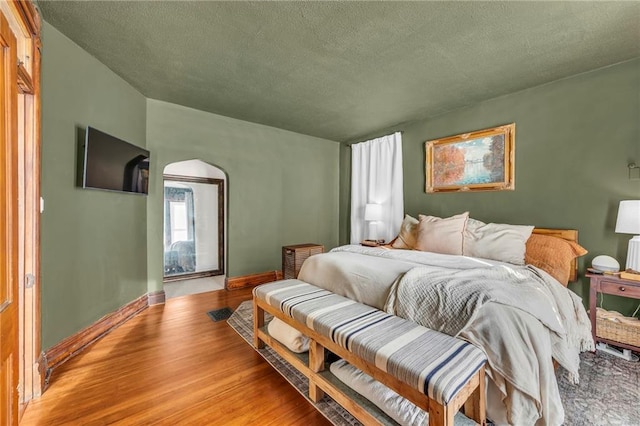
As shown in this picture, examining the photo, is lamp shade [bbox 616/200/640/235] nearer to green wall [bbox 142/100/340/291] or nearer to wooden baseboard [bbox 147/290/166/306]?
green wall [bbox 142/100/340/291]

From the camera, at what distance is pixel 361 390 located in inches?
58.8

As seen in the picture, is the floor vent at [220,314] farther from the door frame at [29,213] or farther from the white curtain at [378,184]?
the white curtain at [378,184]

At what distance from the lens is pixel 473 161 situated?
331cm

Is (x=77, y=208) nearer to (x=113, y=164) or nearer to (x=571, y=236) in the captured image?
(x=113, y=164)

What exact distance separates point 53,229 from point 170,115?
2013 mm

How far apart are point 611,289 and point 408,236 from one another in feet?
5.95

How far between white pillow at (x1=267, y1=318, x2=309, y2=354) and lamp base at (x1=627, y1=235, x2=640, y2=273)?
106 inches

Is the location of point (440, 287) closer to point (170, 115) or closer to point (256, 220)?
point (256, 220)

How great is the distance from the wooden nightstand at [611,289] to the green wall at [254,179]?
3687mm

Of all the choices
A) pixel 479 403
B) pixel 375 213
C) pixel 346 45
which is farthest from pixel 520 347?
pixel 375 213

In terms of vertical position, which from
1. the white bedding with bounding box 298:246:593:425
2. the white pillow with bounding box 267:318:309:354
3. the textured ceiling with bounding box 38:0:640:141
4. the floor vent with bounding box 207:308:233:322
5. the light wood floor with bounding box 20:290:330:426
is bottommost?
the light wood floor with bounding box 20:290:330:426

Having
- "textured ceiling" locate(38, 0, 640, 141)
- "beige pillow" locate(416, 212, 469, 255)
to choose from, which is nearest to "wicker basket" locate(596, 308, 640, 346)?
"beige pillow" locate(416, 212, 469, 255)

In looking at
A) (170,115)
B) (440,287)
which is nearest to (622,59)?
(440,287)

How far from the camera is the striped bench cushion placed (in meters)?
1.13
